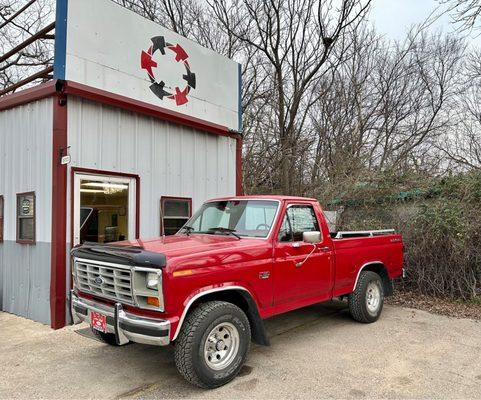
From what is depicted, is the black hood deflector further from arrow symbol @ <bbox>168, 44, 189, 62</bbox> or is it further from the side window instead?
arrow symbol @ <bbox>168, 44, 189, 62</bbox>

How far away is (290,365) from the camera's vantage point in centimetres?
448

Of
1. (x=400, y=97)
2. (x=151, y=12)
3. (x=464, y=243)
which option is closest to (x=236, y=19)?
(x=151, y=12)

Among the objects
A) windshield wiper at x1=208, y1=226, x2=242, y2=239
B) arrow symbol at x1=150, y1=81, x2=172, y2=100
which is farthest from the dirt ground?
arrow symbol at x1=150, y1=81, x2=172, y2=100

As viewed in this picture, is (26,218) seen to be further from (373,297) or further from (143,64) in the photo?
(373,297)

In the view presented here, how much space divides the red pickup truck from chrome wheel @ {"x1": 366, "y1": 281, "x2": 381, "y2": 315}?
21 cm

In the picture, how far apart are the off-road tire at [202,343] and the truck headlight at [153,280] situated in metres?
0.48

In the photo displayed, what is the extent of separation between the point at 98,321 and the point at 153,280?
3.01 feet

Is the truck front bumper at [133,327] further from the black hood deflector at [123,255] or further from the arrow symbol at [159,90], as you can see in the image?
the arrow symbol at [159,90]

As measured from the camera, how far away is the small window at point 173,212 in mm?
7684

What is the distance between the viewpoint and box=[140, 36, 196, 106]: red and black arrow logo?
7.57m

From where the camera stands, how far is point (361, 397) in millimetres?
3730

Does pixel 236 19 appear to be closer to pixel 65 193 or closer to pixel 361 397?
pixel 65 193

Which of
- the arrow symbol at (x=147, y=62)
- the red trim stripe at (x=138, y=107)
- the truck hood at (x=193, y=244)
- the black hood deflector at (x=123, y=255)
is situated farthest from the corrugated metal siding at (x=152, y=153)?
the truck hood at (x=193, y=244)

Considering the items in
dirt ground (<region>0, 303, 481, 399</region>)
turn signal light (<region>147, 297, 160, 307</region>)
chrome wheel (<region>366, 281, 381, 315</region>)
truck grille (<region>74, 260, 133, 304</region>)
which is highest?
truck grille (<region>74, 260, 133, 304</region>)
